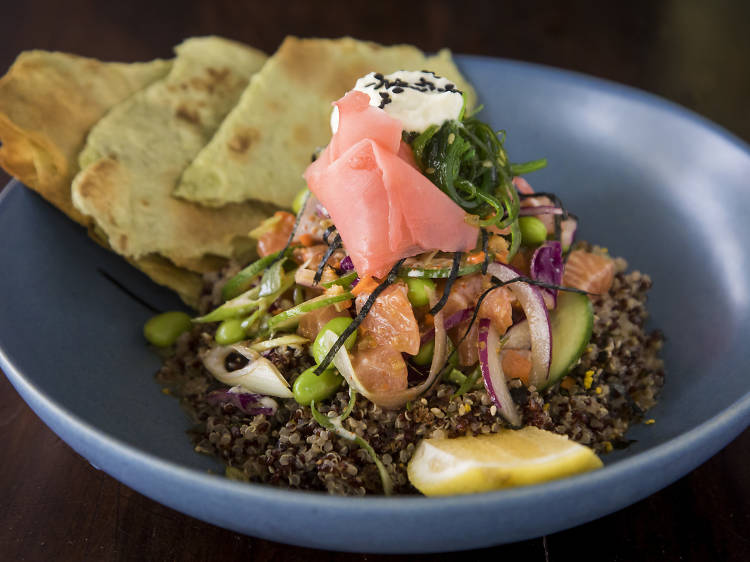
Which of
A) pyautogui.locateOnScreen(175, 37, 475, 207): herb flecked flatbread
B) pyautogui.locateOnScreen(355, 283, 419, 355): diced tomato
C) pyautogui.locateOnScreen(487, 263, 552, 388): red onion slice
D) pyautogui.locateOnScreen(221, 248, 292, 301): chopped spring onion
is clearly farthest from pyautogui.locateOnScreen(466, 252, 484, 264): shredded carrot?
pyautogui.locateOnScreen(175, 37, 475, 207): herb flecked flatbread

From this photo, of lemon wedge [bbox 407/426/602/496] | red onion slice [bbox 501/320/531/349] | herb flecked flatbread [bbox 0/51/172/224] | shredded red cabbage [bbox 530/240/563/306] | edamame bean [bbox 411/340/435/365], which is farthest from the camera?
herb flecked flatbread [bbox 0/51/172/224]

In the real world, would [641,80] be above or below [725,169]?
below

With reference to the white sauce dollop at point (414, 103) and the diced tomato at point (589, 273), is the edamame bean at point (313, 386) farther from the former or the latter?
the diced tomato at point (589, 273)

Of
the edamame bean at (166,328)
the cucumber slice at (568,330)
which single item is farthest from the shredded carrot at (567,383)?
the edamame bean at (166,328)

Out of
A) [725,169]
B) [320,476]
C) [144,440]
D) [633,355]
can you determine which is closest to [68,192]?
[144,440]

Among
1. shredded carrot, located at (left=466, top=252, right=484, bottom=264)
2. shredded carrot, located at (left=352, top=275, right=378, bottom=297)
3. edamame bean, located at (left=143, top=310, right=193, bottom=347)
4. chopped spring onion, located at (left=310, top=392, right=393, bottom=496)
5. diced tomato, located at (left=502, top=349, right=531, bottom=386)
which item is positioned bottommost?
edamame bean, located at (left=143, top=310, right=193, bottom=347)

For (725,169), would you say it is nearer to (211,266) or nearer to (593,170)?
(593,170)

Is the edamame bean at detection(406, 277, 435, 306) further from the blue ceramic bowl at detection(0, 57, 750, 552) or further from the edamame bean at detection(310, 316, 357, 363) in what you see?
the blue ceramic bowl at detection(0, 57, 750, 552)

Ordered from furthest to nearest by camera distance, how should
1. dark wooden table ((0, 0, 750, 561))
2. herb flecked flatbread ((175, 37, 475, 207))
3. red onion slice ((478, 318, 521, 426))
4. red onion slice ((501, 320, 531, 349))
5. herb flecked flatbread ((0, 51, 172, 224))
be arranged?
herb flecked flatbread ((175, 37, 475, 207)), herb flecked flatbread ((0, 51, 172, 224)), red onion slice ((501, 320, 531, 349)), red onion slice ((478, 318, 521, 426)), dark wooden table ((0, 0, 750, 561))
